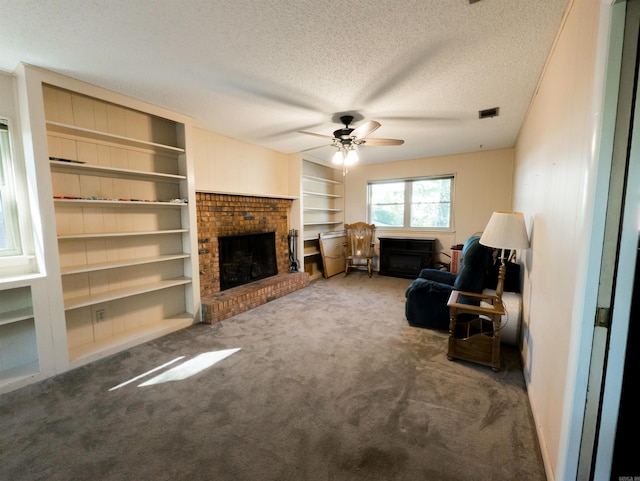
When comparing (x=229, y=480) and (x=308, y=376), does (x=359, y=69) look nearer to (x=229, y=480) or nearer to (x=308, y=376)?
(x=308, y=376)

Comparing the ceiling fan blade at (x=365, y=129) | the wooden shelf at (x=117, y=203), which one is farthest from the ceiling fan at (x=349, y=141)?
the wooden shelf at (x=117, y=203)

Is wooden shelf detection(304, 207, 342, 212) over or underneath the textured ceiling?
underneath

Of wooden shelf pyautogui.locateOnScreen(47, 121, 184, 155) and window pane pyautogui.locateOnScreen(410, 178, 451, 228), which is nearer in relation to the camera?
wooden shelf pyautogui.locateOnScreen(47, 121, 184, 155)

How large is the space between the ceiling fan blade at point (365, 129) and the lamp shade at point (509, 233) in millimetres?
1378

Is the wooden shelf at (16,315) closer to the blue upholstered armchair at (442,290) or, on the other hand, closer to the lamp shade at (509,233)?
the blue upholstered armchair at (442,290)

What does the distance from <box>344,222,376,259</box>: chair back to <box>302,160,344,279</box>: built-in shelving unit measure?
65 centimetres

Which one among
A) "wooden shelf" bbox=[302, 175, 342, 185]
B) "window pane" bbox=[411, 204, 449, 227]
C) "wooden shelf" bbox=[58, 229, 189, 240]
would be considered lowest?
"wooden shelf" bbox=[58, 229, 189, 240]

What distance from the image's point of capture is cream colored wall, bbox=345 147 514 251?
4.79 meters

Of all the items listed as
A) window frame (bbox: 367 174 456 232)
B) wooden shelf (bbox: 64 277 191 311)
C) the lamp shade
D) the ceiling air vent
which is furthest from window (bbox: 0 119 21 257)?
window frame (bbox: 367 174 456 232)

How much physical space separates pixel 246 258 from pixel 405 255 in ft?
10.4

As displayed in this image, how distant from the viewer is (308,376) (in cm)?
217

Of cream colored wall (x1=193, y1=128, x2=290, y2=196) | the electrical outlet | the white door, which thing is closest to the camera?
the white door

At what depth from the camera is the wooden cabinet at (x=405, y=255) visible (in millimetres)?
5266

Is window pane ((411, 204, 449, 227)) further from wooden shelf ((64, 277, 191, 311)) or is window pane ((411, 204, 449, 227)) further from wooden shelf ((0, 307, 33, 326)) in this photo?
wooden shelf ((0, 307, 33, 326))
